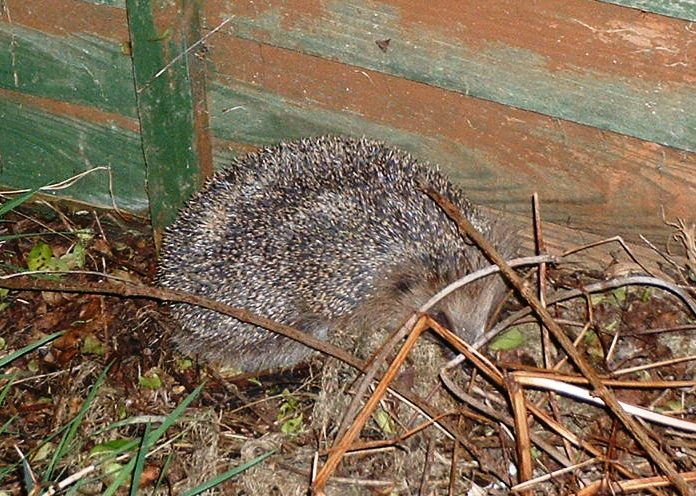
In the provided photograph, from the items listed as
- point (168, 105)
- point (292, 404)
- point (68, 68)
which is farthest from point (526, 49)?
point (68, 68)

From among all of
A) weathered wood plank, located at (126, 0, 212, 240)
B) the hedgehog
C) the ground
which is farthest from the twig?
weathered wood plank, located at (126, 0, 212, 240)

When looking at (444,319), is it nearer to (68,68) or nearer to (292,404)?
(292,404)

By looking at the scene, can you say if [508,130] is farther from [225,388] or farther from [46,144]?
[46,144]

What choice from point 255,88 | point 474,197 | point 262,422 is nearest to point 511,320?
point 474,197

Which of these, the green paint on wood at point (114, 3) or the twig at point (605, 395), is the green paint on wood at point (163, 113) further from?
the twig at point (605, 395)

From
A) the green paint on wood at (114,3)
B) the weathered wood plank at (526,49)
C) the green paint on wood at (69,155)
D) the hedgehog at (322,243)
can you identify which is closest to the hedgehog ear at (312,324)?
the hedgehog at (322,243)
